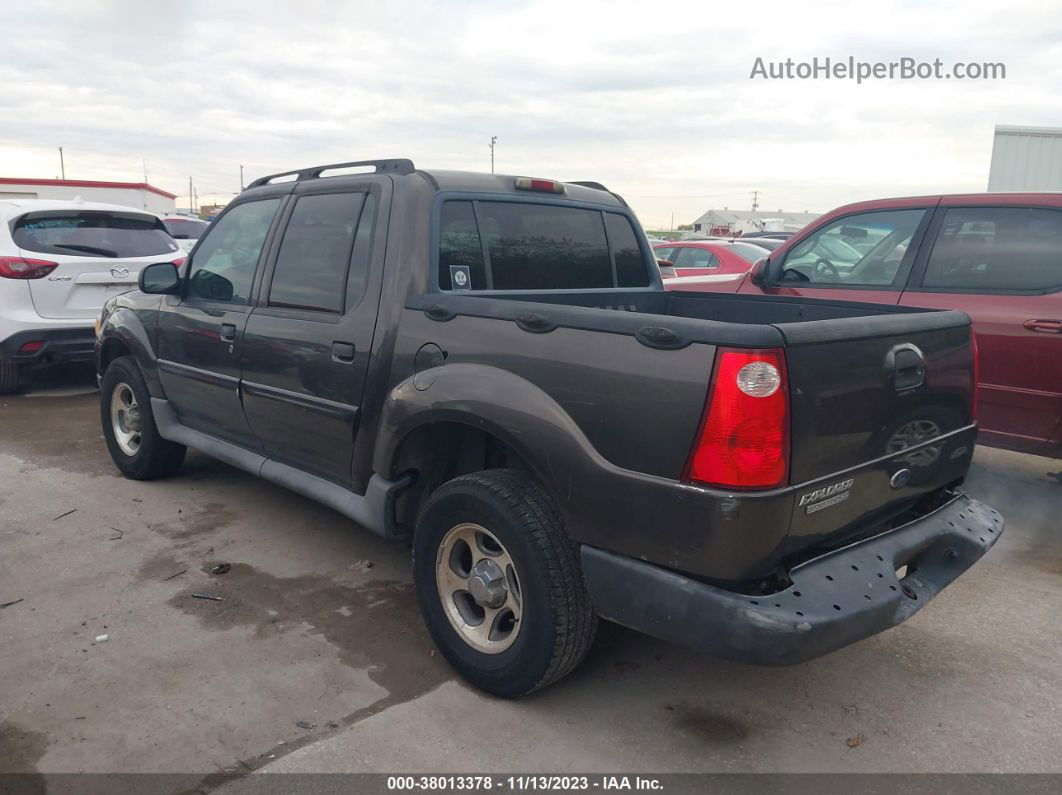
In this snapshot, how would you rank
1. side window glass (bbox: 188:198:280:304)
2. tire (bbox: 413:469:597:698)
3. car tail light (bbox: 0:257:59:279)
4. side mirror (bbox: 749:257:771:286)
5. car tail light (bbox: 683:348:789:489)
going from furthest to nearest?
car tail light (bbox: 0:257:59:279)
side mirror (bbox: 749:257:771:286)
side window glass (bbox: 188:198:280:304)
tire (bbox: 413:469:597:698)
car tail light (bbox: 683:348:789:489)

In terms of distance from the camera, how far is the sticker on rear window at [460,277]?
3355 millimetres

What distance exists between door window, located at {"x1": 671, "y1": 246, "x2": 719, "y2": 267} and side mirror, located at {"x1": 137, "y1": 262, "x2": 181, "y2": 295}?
26.3 feet

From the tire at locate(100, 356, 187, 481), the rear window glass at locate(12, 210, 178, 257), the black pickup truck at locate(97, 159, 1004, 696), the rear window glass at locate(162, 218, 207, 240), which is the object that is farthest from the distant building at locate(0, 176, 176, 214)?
the black pickup truck at locate(97, 159, 1004, 696)

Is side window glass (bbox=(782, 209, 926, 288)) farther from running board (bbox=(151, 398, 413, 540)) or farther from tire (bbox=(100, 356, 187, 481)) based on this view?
tire (bbox=(100, 356, 187, 481))

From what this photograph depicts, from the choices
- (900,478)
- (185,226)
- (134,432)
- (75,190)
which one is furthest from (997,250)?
(75,190)

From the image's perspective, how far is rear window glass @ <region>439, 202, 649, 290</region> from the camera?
3398mm

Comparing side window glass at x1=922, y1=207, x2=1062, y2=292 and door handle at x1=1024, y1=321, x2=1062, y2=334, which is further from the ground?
side window glass at x1=922, y1=207, x2=1062, y2=292

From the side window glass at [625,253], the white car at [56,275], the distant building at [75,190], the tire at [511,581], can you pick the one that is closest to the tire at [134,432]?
the white car at [56,275]

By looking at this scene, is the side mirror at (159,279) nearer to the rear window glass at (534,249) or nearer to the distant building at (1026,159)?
the rear window glass at (534,249)

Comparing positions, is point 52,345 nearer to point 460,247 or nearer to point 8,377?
point 8,377

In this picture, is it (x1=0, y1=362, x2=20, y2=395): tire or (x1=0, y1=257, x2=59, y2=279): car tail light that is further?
(x1=0, y1=362, x2=20, y2=395): tire

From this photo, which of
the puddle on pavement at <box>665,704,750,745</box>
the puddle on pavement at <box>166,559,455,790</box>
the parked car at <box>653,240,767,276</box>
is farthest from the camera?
the parked car at <box>653,240,767,276</box>

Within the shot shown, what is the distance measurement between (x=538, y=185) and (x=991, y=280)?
9.08 feet

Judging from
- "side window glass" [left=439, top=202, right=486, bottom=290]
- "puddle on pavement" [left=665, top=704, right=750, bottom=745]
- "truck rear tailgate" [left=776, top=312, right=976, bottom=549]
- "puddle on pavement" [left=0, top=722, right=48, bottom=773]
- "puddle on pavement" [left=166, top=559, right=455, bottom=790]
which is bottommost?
"puddle on pavement" [left=665, top=704, right=750, bottom=745]
